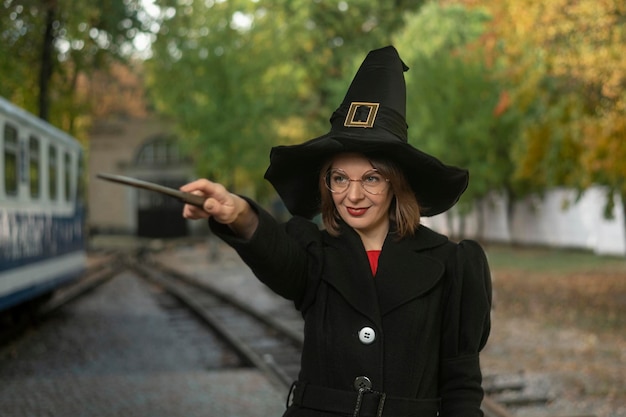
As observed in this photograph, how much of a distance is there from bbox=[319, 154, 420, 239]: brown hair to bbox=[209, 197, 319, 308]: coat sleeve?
77mm

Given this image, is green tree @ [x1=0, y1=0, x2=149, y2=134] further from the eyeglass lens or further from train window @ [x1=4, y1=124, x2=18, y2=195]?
the eyeglass lens

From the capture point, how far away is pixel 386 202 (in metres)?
3.15

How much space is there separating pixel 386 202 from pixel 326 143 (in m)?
0.31

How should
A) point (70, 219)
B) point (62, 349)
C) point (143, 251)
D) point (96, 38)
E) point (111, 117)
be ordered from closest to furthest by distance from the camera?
point (62, 349)
point (70, 219)
point (96, 38)
point (143, 251)
point (111, 117)

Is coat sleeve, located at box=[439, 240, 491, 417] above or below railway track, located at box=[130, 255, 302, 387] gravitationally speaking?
above

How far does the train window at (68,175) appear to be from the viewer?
51.5 feet

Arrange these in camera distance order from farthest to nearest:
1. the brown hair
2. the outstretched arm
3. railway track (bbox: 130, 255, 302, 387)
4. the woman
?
railway track (bbox: 130, 255, 302, 387) → the brown hair → the woman → the outstretched arm

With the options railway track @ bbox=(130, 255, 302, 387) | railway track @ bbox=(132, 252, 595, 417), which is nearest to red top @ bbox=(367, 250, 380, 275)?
railway track @ bbox=(132, 252, 595, 417)

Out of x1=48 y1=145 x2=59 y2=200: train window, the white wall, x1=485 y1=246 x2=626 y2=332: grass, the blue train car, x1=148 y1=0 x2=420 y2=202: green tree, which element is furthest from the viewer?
the white wall

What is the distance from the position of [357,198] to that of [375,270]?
0.82ft

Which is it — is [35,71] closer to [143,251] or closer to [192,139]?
[192,139]

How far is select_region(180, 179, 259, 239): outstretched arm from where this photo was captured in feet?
8.79

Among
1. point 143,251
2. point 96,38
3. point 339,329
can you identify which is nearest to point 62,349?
point 96,38

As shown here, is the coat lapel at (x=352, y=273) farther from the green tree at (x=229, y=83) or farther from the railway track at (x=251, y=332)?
the green tree at (x=229, y=83)
